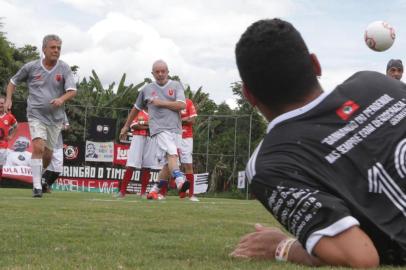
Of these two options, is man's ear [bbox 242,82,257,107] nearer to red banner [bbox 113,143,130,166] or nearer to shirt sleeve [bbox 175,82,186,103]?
shirt sleeve [bbox 175,82,186,103]

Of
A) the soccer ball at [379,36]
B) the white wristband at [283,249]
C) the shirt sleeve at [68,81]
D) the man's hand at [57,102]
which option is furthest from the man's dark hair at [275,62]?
the shirt sleeve at [68,81]

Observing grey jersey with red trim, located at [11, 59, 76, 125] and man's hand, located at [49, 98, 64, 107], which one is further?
grey jersey with red trim, located at [11, 59, 76, 125]

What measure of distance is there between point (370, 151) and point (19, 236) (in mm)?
2553

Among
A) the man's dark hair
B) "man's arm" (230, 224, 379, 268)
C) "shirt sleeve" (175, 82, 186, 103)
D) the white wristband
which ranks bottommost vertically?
the white wristband

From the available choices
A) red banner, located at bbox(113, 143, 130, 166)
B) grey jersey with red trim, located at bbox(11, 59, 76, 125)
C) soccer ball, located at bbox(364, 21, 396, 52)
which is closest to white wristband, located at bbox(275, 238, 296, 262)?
soccer ball, located at bbox(364, 21, 396, 52)

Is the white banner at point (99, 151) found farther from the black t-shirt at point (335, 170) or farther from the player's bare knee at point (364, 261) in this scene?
the player's bare knee at point (364, 261)

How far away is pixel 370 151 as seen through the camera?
2.39 metres

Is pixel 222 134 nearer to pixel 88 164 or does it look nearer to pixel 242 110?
pixel 88 164

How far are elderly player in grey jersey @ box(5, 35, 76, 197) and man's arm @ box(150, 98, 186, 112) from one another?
4.53 feet

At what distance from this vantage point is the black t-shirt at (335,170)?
2.34 meters

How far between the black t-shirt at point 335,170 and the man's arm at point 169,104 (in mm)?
7914

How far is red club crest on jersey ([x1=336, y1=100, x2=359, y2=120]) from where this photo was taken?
8.02 ft

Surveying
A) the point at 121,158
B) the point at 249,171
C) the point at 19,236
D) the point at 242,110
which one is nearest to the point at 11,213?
the point at 19,236

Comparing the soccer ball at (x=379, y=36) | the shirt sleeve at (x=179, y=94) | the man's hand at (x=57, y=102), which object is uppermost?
the soccer ball at (x=379, y=36)
